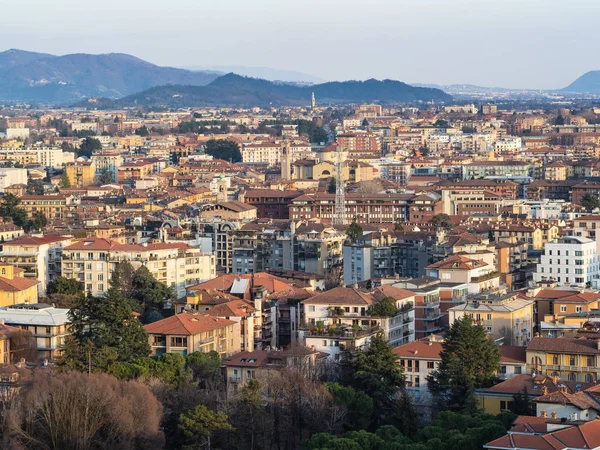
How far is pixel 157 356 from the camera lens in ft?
75.2

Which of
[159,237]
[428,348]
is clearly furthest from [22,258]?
[428,348]

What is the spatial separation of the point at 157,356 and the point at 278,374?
276cm

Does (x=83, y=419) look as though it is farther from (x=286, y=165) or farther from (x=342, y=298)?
(x=286, y=165)

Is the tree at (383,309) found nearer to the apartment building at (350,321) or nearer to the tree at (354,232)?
the apartment building at (350,321)

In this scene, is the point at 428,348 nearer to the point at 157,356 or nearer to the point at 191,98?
the point at 157,356

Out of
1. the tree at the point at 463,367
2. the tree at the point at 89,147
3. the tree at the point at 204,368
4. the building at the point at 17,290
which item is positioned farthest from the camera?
the tree at the point at 89,147

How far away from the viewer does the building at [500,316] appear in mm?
23727

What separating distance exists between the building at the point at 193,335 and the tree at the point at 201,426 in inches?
158

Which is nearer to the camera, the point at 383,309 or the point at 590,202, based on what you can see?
the point at 383,309

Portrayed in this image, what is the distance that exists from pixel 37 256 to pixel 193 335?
31.5 ft

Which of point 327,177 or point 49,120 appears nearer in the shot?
point 327,177

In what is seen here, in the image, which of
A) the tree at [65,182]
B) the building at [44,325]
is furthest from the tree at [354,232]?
the tree at [65,182]

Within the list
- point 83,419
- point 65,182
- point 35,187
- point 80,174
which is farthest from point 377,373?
point 80,174

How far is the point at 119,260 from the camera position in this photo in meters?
30.8
